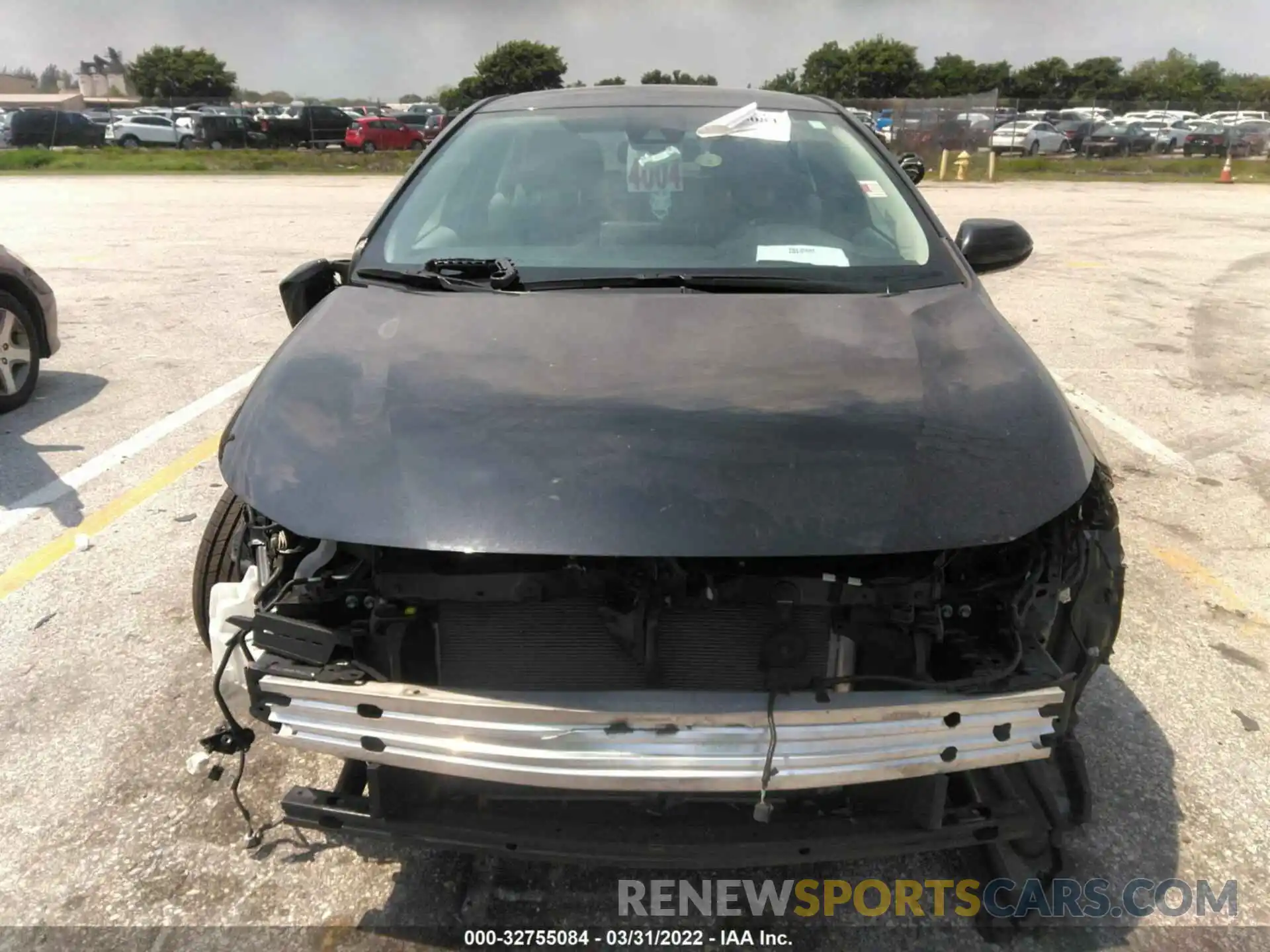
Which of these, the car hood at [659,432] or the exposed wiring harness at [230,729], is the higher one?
the car hood at [659,432]

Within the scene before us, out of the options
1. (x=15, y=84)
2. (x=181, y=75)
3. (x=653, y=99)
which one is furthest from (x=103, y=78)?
(x=653, y=99)

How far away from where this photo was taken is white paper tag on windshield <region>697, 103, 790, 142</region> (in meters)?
3.25

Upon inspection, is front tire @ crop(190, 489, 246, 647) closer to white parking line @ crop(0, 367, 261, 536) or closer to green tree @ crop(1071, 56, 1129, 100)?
white parking line @ crop(0, 367, 261, 536)

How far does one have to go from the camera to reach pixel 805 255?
2812 mm

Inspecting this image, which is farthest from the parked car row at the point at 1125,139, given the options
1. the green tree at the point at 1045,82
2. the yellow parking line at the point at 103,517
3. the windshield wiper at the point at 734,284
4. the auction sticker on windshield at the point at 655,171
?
the green tree at the point at 1045,82

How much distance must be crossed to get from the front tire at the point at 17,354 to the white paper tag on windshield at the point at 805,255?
465cm

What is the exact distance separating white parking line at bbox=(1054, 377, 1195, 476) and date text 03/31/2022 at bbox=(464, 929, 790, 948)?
322cm

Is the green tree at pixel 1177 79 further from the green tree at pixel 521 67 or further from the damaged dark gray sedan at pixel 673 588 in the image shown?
the damaged dark gray sedan at pixel 673 588

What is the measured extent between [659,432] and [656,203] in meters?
1.32

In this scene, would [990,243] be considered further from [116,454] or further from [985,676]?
[116,454]

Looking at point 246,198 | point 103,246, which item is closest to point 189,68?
point 246,198

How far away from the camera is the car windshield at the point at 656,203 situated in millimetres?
2795

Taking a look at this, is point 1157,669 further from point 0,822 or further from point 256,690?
point 0,822

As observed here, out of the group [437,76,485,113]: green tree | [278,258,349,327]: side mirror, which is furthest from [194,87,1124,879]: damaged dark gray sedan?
[437,76,485,113]: green tree
